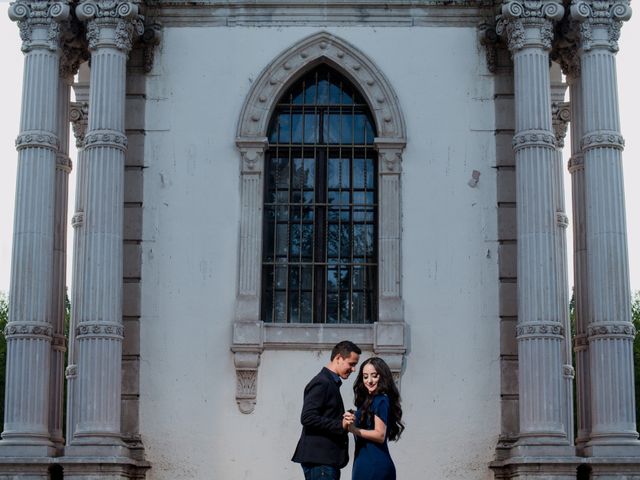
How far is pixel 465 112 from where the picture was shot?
21.8 metres

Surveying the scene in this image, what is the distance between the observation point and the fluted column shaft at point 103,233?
1986cm

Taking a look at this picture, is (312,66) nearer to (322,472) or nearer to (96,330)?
(96,330)

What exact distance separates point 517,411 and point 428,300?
2.17 meters

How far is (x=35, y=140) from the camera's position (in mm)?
20828

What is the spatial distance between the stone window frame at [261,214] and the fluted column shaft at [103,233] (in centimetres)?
193

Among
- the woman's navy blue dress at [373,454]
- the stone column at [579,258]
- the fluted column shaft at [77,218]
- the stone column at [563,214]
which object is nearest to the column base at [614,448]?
the stone column at [579,258]

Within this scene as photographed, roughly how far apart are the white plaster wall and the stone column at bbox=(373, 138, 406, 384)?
18 centimetres

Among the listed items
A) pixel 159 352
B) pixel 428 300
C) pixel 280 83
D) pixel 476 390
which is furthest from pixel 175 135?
pixel 476 390

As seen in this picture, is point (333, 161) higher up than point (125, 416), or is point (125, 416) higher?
point (333, 161)

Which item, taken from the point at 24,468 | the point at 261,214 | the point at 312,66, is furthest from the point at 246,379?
the point at 312,66

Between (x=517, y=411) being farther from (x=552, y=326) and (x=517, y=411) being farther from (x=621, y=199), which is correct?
(x=621, y=199)

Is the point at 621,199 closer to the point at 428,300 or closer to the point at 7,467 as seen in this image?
the point at 428,300

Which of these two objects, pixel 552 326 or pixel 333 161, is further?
pixel 333 161

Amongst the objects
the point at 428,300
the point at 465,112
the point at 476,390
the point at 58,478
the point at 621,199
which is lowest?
the point at 58,478
